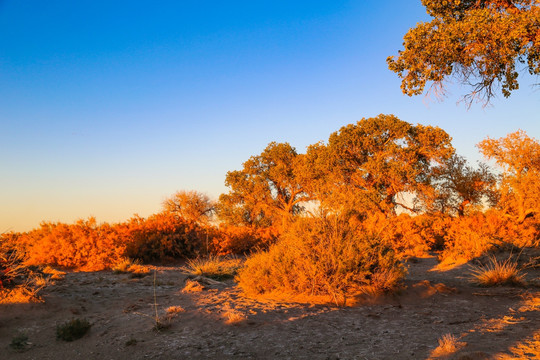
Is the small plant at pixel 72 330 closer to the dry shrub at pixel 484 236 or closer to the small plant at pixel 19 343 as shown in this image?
the small plant at pixel 19 343

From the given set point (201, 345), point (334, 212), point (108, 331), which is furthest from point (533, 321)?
point (108, 331)

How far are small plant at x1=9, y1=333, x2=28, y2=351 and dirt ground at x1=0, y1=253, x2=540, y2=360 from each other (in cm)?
6

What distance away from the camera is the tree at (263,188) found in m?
32.5

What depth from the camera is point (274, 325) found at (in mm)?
6090

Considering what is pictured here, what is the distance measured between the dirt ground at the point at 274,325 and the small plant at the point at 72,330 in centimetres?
11

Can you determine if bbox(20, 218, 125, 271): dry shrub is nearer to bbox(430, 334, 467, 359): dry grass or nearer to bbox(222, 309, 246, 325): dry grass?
bbox(222, 309, 246, 325): dry grass

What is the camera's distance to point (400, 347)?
4.97 metres

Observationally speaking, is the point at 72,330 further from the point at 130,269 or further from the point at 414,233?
the point at 414,233

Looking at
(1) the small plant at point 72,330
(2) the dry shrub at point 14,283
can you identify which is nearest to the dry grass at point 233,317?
(1) the small plant at point 72,330

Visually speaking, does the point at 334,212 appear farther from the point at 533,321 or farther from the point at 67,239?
the point at 67,239

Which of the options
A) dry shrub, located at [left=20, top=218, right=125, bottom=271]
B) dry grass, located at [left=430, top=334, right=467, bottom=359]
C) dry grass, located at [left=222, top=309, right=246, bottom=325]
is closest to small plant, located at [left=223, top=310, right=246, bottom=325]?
dry grass, located at [left=222, top=309, right=246, bottom=325]

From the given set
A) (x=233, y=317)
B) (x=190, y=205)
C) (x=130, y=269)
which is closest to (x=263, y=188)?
(x=190, y=205)

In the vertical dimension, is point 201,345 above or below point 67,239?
below

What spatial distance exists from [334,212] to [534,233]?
1343cm
